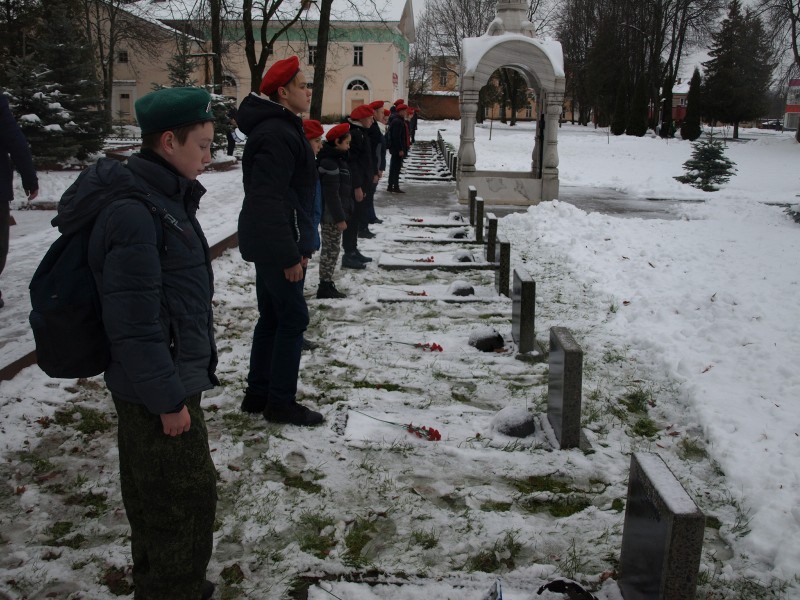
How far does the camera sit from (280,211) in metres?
4.22

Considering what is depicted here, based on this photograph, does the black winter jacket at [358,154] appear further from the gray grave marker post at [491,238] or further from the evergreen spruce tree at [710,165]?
the evergreen spruce tree at [710,165]

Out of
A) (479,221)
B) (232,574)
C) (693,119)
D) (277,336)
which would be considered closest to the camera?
(232,574)

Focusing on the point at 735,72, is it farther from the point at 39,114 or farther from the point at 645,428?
the point at 645,428

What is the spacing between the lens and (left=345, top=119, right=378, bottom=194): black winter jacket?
9.31m

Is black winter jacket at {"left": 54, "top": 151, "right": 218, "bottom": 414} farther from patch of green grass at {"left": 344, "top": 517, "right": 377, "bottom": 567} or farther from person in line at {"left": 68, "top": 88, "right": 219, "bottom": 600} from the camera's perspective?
patch of green grass at {"left": 344, "top": 517, "right": 377, "bottom": 567}

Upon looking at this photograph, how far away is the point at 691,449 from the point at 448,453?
5.01 feet

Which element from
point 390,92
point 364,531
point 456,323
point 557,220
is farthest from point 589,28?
point 364,531

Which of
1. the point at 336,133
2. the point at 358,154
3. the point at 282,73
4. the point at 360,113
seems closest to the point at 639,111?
the point at 360,113

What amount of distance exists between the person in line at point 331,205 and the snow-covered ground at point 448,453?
1.12 feet

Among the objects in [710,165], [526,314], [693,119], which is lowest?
[526,314]

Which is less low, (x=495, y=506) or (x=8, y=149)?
(x=8, y=149)

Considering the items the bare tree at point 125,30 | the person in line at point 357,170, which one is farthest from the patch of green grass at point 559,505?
the bare tree at point 125,30

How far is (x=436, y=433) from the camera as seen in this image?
450cm

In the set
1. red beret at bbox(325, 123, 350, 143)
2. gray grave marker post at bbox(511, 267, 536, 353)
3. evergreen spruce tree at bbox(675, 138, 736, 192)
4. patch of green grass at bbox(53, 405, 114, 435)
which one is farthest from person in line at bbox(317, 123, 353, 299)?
evergreen spruce tree at bbox(675, 138, 736, 192)
